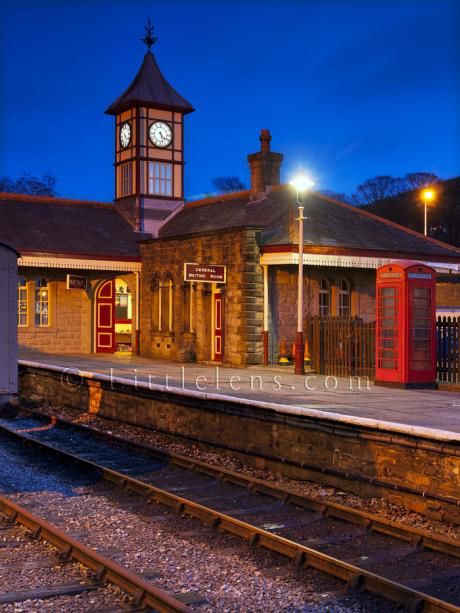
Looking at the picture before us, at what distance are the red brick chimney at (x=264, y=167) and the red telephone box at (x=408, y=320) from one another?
1132cm

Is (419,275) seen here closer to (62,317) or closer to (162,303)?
(162,303)

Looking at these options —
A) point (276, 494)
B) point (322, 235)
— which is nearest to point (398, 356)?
point (276, 494)

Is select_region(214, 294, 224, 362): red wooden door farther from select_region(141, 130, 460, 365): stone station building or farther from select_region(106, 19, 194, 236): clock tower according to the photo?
select_region(106, 19, 194, 236): clock tower

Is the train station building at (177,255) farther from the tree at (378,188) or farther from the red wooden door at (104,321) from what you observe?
the tree at (378,188)

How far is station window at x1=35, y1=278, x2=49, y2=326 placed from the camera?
27.4m

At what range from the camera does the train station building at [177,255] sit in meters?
21.8

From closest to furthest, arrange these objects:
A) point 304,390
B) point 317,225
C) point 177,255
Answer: point 304,390 < point 317,225 < point 177,255

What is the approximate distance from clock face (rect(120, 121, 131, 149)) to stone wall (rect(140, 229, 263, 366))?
802 cm

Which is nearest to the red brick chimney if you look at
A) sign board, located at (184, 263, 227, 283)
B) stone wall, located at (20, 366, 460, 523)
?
sign board, located at (184, 263, 227, 283)

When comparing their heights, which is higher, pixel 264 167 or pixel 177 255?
pixel 264 167

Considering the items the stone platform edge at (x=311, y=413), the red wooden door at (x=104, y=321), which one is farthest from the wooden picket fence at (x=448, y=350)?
the red wooden door at (x=104, y=321)

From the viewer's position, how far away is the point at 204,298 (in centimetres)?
2328

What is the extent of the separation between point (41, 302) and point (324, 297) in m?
9.95

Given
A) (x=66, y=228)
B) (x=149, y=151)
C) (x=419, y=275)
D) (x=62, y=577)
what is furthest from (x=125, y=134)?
(x=62, y=577)
